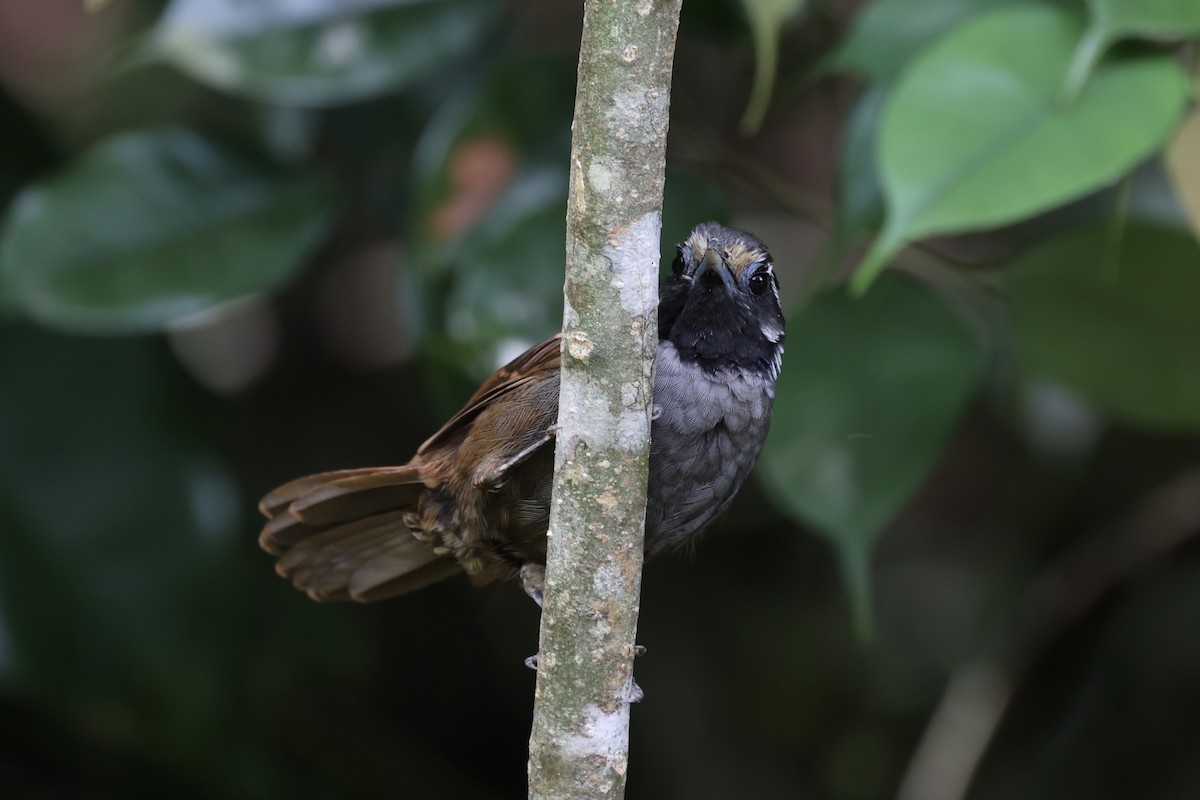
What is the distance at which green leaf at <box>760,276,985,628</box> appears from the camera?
3111 mm

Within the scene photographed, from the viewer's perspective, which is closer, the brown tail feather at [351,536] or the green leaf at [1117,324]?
the brown tail feather at [351,536]

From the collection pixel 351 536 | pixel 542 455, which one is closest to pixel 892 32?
pixel 542 455

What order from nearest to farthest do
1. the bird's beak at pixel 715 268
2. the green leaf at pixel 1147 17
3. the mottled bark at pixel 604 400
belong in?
the mottled bark at pixel 604 400 < the green leaf at pixel 1147 17 < the bird's beak at pixel 715 268

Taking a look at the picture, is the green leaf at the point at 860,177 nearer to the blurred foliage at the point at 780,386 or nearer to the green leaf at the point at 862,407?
the blurred foliage at the point at 780,386

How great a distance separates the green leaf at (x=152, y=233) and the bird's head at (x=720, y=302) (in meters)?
1.35

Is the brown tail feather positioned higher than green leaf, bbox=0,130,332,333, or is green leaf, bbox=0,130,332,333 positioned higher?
green leaf, bbox=0,130,332,333

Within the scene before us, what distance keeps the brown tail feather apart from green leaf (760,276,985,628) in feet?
2.92

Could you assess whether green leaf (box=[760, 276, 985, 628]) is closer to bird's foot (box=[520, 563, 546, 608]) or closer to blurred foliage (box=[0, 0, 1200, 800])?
blurred foliage (box=[0, 0, 1200, 800])

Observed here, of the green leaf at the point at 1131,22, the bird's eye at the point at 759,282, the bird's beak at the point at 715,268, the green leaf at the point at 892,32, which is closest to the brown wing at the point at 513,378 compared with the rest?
the bird's beak at the point at 715,268

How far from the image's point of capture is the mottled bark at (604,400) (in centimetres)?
186

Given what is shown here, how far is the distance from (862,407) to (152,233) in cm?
205

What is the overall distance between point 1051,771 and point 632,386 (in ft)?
10.5

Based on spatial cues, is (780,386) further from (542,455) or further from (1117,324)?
(1117,324)

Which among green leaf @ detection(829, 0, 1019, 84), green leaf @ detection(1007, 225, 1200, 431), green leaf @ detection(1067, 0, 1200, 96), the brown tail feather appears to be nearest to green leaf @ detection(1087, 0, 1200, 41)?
green leaf @ detection(1067, 0, 1200, 96)
